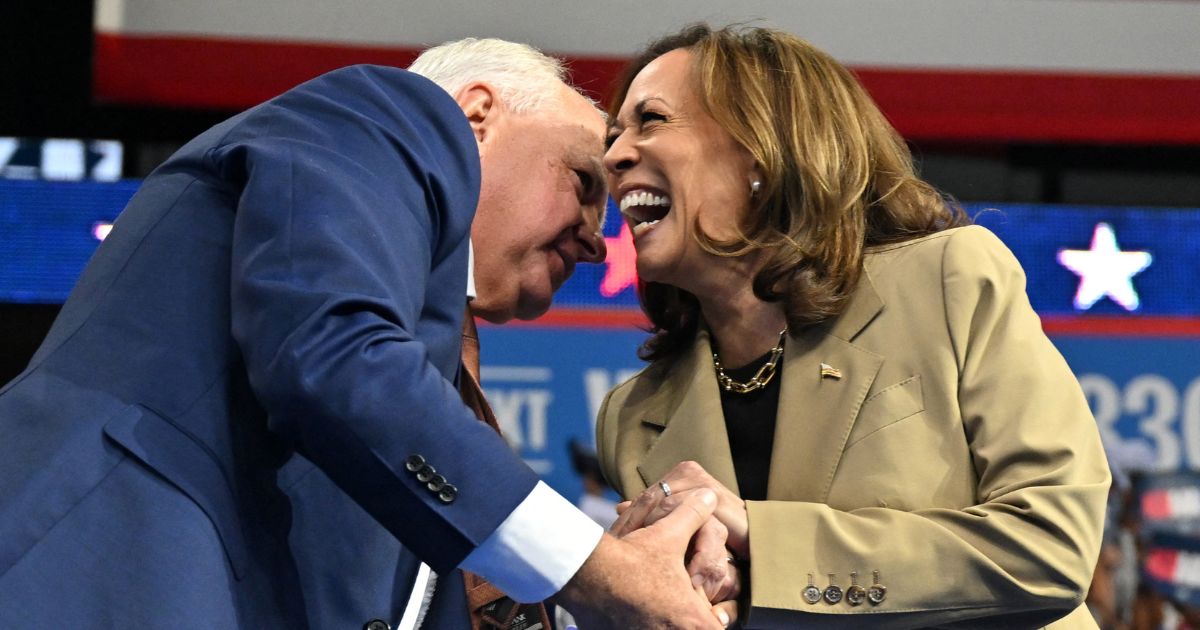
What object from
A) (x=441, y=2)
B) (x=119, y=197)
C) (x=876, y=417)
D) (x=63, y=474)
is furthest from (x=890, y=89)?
(x=63, y=474)

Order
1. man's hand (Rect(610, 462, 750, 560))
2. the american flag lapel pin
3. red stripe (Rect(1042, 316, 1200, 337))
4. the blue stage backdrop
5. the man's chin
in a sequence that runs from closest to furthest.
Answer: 1. man's hand (Rect(610, 462, 750, 560))
2. the american flag lapel pin
3. the man's chin
4. the blue stage backdrop
5. red stripe (Rect(1042, 316, 1200, 337))

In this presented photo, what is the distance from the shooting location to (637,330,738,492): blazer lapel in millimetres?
2127

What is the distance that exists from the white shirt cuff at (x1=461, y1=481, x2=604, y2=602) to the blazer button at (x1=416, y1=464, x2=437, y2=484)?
10 centimetres

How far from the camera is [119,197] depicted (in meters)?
4.42

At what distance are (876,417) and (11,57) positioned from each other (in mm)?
3747

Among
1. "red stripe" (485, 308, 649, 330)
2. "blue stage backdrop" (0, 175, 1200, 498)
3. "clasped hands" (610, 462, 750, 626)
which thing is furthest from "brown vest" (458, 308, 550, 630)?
"red stripe" (485, 308, 649, 330)

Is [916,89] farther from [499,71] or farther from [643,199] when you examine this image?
[499,71]

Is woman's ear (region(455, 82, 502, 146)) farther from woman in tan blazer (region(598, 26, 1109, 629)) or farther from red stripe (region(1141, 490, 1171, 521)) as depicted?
red stripe (region(1141, 490, 1171, 521))

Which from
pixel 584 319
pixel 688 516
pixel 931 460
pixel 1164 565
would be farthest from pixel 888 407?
pixel 1164 565

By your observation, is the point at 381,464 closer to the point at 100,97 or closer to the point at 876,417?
the point at 876,417

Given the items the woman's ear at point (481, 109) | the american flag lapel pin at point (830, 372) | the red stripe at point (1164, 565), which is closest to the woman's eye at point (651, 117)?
the woman's ear at point (481, 109)

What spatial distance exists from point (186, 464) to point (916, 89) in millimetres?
3672

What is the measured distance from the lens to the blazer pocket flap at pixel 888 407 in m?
1.96

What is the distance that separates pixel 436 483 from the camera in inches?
57.5
